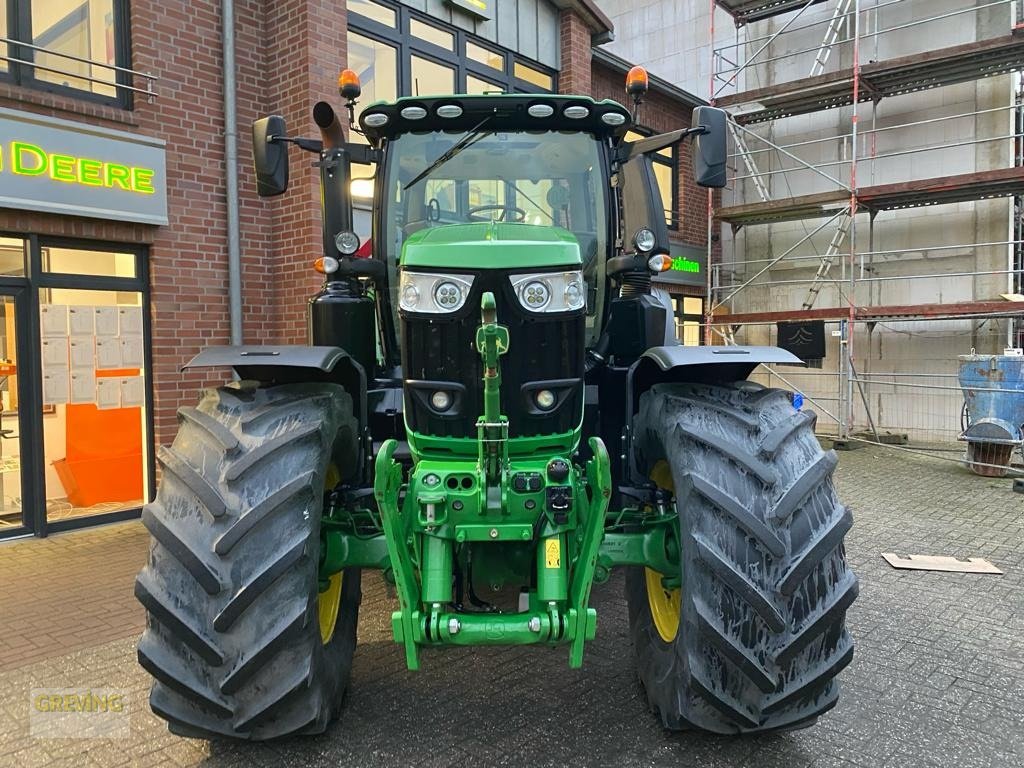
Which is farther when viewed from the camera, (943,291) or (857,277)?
(857,277)

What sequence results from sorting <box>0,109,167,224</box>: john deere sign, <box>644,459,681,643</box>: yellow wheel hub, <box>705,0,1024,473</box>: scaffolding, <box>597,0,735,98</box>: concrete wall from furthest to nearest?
1. <box>597,0,735,98</box>: concrete wall
2. <box>705,0,1024,473</box>: scaffolding
3. <box>0,109,167,224</box>: john deere sign
4. <box>644,459,681,643</box>: yellow wheel hub

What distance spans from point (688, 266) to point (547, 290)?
37.2ft

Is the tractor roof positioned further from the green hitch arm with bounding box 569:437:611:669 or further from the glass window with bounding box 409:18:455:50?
the glass window with bounding box 409:18:455:50

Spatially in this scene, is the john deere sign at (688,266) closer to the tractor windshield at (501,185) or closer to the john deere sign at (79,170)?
the john deere sign at (79,170)

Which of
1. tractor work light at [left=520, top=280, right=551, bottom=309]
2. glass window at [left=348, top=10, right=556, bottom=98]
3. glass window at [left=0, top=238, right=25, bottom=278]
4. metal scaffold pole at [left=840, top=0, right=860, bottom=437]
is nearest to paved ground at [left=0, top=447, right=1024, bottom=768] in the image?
tractor work light at [left=520, top=280, right=551, bottom=309]

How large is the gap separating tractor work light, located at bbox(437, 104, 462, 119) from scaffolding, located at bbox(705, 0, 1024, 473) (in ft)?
29.5

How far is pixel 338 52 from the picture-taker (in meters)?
7.39

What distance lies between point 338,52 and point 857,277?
365 inches

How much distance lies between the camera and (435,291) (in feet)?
9.21

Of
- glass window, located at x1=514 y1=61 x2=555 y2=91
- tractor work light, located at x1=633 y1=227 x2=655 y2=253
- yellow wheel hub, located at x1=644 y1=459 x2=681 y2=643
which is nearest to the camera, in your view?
yellow wheel hub, located at x1=644 y1=459 x2=681 y2=643

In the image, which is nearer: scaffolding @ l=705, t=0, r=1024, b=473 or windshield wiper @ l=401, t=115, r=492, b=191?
windshield wiper @ l=401, t=115, r=492, b=191

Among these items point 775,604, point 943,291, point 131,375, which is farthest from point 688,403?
point 943,291

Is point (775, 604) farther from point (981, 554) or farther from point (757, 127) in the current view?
point (757, 127)

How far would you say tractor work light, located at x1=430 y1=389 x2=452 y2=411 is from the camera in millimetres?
2938
